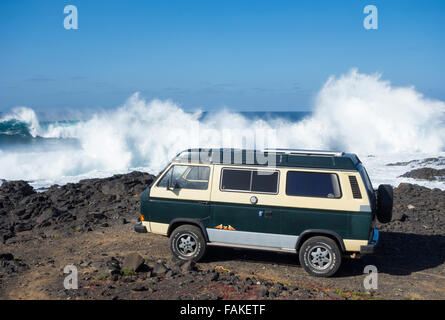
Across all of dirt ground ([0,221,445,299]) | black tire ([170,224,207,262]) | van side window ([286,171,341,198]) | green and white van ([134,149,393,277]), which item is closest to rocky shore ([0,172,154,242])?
dirt ground ([0,221,445,299])

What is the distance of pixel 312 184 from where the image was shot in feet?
25.9

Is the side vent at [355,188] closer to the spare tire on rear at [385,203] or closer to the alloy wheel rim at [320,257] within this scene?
the spare tire on rear at [385,203]

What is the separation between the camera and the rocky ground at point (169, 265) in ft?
23.6

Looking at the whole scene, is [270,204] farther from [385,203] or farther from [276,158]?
[385,203]

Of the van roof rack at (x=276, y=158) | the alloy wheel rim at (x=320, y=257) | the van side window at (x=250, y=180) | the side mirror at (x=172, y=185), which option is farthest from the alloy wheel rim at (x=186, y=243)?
the alloy wheel rim at (x=320, y=257)

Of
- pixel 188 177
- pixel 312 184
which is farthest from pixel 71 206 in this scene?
pixel 312 184

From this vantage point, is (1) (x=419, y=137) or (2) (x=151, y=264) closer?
(2) (x=151, y=264)

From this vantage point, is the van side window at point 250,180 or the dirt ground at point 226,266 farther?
the van side window at point 250,180

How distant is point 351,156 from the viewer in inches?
318

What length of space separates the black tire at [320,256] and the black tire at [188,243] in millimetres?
2053
